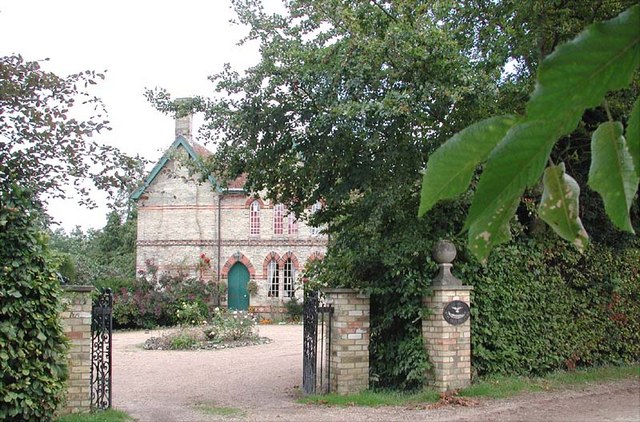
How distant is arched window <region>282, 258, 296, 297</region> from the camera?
29078 mm

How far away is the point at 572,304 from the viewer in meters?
11.1

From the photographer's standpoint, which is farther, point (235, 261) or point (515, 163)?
point (235, 261)

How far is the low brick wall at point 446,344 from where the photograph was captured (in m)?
9.22

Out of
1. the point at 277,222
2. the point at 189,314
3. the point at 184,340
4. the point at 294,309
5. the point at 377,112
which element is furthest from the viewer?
the point at 277,222

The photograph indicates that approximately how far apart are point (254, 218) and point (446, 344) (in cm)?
2122

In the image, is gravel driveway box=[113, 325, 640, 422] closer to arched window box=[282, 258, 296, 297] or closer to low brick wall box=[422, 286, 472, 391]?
low brick wall box=[422, 286, 472, 391]

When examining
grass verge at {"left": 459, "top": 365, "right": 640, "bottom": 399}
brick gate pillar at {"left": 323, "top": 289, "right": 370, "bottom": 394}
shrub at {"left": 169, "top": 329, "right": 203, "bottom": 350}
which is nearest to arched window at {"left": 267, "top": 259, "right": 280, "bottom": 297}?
shrub at {"left": 169, "top": 329, "right": 203, "bottom": 350}

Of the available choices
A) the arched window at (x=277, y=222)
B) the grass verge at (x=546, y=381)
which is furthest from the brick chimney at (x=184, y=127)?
the grass verge at (x=546, y=381)

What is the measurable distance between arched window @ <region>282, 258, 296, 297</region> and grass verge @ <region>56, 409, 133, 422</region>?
20.3 m

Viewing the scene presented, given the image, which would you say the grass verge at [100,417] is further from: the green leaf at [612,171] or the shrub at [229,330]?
the shrub at [229,330]

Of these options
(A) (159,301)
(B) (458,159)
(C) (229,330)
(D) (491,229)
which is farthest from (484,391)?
(A) (159,301)

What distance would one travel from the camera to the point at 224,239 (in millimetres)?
29875

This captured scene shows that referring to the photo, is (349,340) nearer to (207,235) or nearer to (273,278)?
(273,278)

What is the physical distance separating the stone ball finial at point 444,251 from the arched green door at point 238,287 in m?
20.3
